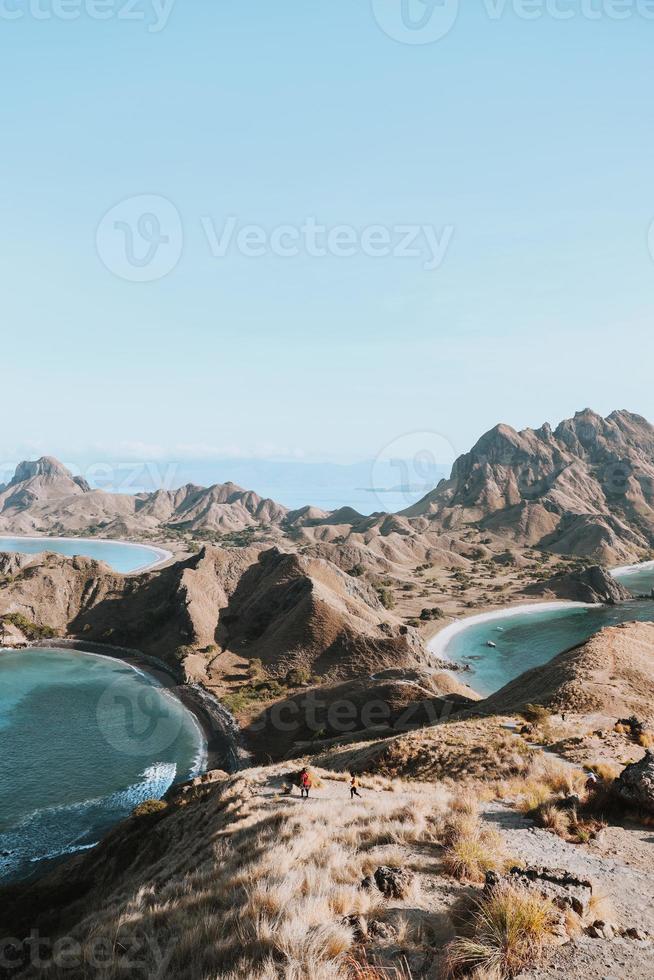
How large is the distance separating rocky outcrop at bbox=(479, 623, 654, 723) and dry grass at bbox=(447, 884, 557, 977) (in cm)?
2892

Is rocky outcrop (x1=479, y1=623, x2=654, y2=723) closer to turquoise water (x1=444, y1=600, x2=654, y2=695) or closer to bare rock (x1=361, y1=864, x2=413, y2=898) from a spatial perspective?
turquoise water (x1=444, y1=600, x2=654, y2=695)

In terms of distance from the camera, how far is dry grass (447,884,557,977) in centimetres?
616

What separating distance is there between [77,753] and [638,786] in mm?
51041

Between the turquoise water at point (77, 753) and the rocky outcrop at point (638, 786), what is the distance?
34.7 m

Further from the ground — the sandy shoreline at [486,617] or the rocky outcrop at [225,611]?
the rocky outcrop at [225,611]

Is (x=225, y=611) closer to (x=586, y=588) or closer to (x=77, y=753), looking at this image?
(x=77, y=753)

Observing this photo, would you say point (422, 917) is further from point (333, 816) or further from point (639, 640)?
point (639, 640)

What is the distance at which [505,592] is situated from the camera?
127 meters

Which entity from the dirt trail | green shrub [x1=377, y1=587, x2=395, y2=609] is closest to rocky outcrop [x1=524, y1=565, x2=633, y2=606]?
green shrub [x1=377, y1=587, x2=395, y2=609]

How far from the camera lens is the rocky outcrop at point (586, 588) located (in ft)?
393

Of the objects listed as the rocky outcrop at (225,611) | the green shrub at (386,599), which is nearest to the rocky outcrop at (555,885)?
the rocky outcrop at (225,611)

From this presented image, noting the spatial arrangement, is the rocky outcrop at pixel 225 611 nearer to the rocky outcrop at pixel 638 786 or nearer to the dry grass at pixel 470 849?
the rocky outcrop at pixel 638 786

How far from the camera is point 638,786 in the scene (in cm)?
1260

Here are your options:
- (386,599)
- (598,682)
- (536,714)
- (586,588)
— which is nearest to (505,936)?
(536,714)
